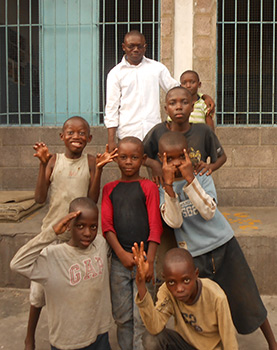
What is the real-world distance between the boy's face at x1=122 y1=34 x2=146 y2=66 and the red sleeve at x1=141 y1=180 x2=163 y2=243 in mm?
1406

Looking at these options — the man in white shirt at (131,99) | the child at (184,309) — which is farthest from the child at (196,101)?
the child at (184,309)

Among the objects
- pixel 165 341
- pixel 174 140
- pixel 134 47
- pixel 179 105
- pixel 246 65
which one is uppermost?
pixel 246 65

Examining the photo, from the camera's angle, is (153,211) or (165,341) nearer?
(165,341)

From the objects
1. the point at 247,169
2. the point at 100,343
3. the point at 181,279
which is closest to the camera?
the point at 181,279

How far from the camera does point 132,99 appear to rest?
3727mm

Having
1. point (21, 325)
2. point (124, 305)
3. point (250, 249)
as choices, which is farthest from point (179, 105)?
point (21, 325)

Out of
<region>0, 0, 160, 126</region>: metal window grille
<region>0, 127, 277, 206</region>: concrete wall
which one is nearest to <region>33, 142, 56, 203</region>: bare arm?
<region>0, 127, 277, 206</region>: concrete wall

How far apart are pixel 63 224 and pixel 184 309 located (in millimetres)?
761

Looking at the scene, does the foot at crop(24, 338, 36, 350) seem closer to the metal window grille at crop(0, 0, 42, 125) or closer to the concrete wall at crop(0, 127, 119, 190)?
the concrete wall at crop(0, 127, 119, 190)

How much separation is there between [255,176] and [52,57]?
2797 millimetres

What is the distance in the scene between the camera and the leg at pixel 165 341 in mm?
2254

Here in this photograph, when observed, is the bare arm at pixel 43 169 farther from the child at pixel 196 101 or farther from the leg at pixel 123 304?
the child at pixel 196 101

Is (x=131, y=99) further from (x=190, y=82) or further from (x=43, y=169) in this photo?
(x=43, y=169)

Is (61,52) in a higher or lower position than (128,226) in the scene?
higher
